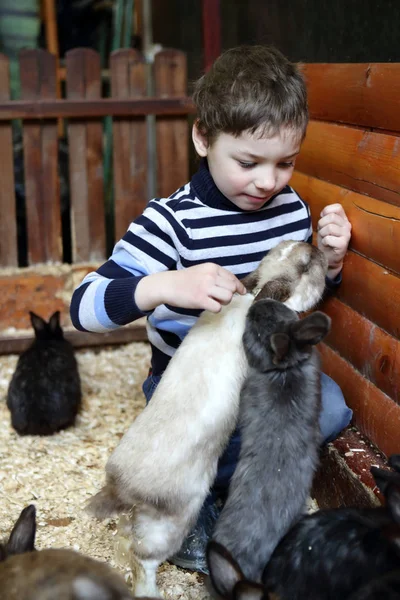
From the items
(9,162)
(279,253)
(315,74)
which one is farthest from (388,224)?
(9,162)

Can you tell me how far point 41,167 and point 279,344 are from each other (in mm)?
3390

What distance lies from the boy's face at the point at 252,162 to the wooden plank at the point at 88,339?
7.37ft

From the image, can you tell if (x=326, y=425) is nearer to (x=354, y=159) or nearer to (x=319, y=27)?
(x=354, y=159)

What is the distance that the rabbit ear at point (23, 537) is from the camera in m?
2.23

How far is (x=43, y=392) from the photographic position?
406 centimetres

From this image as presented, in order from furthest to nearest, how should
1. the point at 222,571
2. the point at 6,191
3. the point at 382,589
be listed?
the point at 6,191 → the point at 222,571 → the point at 382,589

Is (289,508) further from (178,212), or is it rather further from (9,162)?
(9,162)

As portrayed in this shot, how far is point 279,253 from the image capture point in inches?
120

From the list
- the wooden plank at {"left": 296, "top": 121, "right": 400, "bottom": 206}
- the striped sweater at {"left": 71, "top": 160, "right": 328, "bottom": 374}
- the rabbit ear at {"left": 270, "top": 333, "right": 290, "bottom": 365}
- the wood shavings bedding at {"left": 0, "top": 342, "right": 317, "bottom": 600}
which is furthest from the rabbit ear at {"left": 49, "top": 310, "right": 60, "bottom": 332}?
the rabbit ear at {"left": 270, "top": 333, "right": 290, "bottom": 365}

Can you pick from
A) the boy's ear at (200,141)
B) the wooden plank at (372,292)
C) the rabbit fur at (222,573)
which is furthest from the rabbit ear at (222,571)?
the boy's ear at (200,141)

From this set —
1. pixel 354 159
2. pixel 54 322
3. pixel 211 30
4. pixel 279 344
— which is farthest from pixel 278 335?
pixel 211 30

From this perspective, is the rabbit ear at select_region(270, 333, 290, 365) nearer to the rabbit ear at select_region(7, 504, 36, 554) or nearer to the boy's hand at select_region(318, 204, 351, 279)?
the boy's hand at select_region(318, 204, 351, 279)

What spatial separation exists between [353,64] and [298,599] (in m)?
2.14

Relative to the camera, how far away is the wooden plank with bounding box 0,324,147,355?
5074mm
